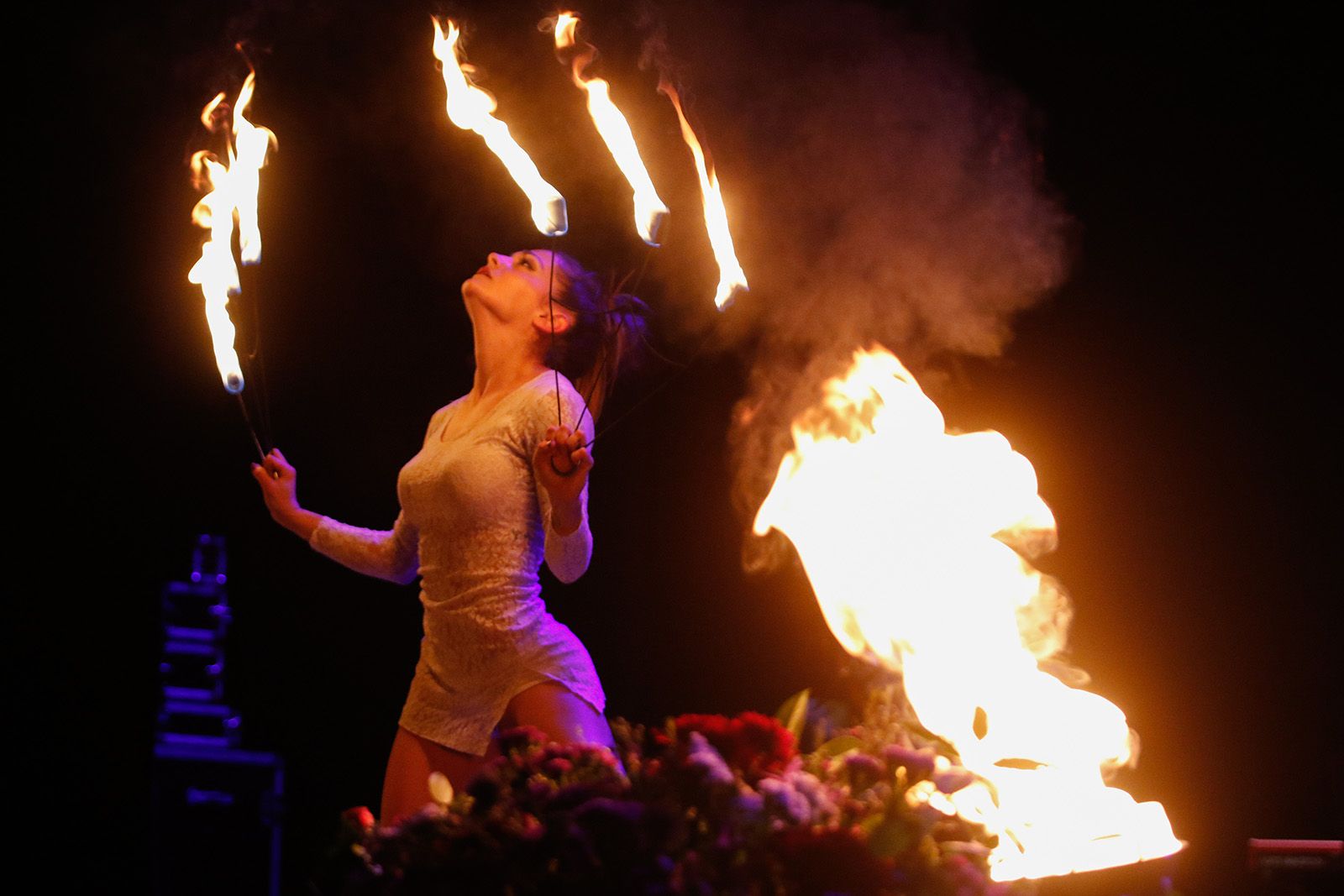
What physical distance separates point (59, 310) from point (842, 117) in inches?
97.6

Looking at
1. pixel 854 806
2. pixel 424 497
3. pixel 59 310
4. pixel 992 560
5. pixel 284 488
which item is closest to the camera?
pixel 854 806

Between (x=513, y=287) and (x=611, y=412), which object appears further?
(x=611, y=412)

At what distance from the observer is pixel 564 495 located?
2.71 metres

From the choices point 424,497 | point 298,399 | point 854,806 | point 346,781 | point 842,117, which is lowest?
point 854,806

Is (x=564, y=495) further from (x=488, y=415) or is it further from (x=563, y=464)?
(x=488, y=415)

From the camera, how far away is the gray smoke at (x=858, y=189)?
3.91 metres

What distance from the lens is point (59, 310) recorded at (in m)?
4.44

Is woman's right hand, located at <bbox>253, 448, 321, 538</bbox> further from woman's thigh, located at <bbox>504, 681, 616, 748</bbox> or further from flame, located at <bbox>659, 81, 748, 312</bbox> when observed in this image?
flame, located at <bbox>659, 81, 748, 312</bbox>

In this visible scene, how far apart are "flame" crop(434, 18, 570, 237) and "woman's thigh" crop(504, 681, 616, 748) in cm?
88

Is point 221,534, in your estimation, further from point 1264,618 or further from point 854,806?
point 854,806

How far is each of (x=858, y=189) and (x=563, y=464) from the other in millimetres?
1772

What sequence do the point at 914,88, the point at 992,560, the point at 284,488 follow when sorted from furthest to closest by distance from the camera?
the point at 914,88 → the point at 284,488 → the point at 992,560

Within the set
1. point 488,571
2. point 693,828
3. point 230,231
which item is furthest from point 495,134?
point 693,828

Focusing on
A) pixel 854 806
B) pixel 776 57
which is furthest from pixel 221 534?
pixel 854 806
